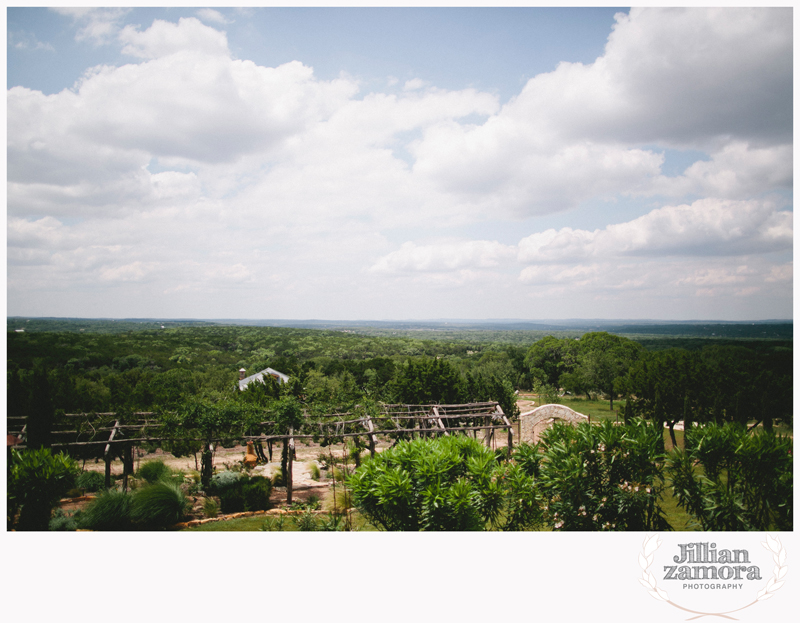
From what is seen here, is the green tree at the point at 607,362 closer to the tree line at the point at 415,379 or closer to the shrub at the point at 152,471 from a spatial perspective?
the tree line at the point at 415,379

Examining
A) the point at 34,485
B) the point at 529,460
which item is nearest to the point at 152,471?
the point at 34,485

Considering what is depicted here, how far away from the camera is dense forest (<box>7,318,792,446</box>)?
527 inches

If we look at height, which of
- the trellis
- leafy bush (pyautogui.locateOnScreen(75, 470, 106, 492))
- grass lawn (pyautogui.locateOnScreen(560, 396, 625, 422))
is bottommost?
grass lawn (pyautogui.locateOnScreen(560, 396, 625, 422))

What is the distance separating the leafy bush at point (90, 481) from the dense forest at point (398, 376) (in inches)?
69.9

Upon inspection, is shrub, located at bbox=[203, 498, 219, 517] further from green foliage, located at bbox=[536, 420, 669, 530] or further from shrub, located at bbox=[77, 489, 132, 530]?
green foliage, located at bbox=[536, 420, 669, 530]

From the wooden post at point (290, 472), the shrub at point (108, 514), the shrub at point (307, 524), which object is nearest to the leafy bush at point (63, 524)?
the shrub at point (108, 514)

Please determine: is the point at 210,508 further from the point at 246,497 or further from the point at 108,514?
the point at 108,514

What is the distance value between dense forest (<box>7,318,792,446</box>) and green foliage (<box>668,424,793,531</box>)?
1.80m

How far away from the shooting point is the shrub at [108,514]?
7.14 m

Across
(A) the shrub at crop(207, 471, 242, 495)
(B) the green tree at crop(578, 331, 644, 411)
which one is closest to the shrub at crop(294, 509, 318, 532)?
(A) the shrub at crop(207, 471, 242, 495)

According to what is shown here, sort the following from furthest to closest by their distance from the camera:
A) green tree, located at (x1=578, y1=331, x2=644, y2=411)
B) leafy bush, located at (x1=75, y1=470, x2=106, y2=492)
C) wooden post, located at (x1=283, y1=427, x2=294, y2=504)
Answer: green tree, located at (x1=578, y1=331, x2=644, y2=411) → leafy bush, located at (x1=75, y1=470, x2=106, y2=492) → wooden post, located at (x1=283, y1=427, x2=294, y2=504)

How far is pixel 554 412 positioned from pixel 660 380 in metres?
5.78

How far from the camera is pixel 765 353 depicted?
18.0m
